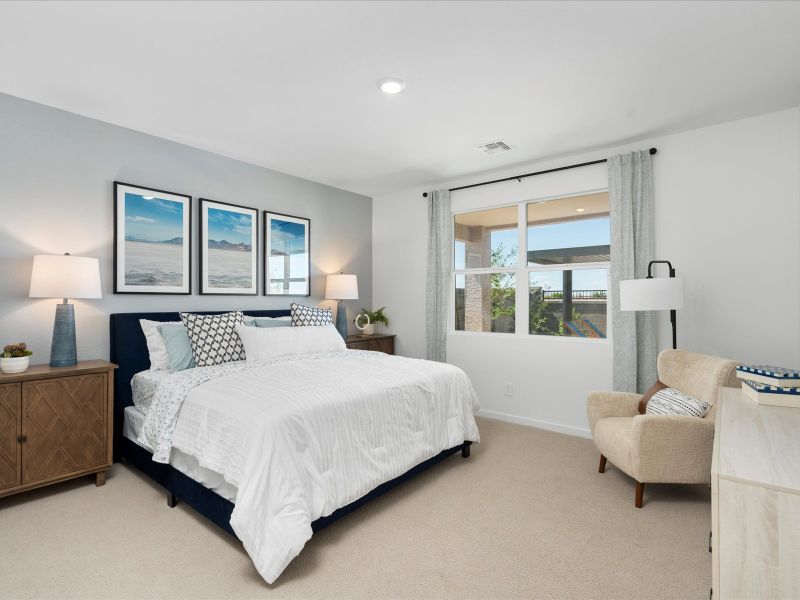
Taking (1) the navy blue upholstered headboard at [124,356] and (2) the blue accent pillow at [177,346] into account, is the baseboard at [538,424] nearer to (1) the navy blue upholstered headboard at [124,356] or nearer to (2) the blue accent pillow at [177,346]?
(2) the blue accent pillow at [177,346]

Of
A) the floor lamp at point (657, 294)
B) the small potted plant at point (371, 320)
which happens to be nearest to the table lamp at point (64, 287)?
the small potted plant at point (371, 320)

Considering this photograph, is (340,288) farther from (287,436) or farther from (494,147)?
(287,436)

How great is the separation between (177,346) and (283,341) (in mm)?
764

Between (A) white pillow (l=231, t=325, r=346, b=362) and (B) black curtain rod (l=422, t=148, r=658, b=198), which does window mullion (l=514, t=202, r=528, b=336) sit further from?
(A) white pillow (l=231, t=325, r=346, b=362)

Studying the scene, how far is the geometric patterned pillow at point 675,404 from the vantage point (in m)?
2.56

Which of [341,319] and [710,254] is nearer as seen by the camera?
[710,254]

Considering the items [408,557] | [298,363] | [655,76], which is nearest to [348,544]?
[408,557]

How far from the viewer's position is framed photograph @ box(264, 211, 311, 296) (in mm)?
4336

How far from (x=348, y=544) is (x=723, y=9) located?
10.4 feet

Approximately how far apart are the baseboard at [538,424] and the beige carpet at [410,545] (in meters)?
0.94

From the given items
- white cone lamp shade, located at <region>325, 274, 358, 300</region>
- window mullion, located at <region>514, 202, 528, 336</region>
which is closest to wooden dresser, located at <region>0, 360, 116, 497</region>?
white cone lamp shade, located at <region>325, 274, 358, 300</region>

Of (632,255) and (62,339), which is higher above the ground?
(632,255)

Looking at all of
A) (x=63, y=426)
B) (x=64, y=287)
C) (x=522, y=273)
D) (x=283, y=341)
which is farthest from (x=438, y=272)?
(x=63, y=426)

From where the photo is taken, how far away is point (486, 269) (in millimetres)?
4656
